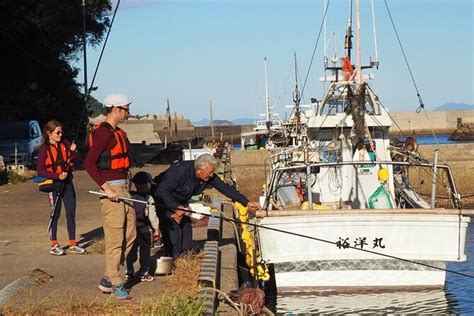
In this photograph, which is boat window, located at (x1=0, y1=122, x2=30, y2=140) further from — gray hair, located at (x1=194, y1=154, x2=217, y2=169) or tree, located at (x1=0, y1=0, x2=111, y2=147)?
gray hair, located at (x1=194, y1=154, x2=217, y2=169)

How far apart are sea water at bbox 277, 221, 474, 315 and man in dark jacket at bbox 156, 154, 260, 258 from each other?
7.68ft

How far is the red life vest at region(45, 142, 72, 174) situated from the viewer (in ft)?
38.8

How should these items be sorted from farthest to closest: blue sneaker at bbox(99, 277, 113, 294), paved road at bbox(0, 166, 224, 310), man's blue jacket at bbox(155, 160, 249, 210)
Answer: man's blue jacket at bbox(155, 160, 249, 210) < paved road at bbox(0, 166, 224, 310) < blue sneaker at bbox(99, 277, 113, 294)

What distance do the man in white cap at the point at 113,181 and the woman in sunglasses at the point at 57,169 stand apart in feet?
9.93

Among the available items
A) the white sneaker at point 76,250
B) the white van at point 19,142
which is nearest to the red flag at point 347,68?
the white sneaker at point 76,250

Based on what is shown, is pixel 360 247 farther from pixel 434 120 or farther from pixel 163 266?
pixel 434 120

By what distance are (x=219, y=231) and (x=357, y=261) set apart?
2023 mm

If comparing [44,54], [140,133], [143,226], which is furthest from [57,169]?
[140,133]

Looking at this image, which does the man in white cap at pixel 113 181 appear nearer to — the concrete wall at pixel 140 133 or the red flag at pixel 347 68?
the red flag at pixel 347 68

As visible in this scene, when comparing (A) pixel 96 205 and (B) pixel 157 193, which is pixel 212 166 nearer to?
(B) pixel 157 193

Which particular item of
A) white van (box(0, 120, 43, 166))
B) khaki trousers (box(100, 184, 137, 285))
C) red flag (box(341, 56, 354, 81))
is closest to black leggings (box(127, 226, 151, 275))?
khaki trousers (box(100, 184, 137, 285))

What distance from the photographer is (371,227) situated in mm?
12281

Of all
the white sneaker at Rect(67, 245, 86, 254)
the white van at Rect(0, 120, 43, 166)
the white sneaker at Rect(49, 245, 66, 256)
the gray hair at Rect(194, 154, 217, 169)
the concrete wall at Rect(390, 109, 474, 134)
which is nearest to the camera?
the gray hair at Rect(194, 154, 217, 169)

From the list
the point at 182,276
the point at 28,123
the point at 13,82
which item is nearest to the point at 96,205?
the point at 182,276
